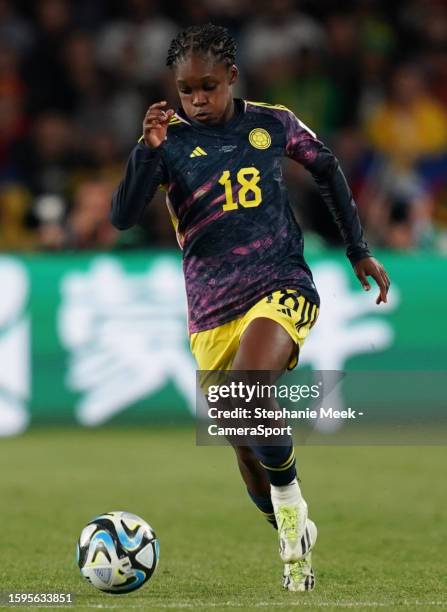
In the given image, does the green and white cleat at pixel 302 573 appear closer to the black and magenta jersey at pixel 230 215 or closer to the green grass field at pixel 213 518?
the green grass field at pixel 213 518

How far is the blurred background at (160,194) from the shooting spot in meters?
11.2

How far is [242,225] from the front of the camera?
18.7 ft

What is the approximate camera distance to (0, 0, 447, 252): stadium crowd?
12984 millimetres

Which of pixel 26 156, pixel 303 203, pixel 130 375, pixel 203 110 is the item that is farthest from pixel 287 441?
pixel 26 156

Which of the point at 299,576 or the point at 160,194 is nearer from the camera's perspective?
the point at 299,576

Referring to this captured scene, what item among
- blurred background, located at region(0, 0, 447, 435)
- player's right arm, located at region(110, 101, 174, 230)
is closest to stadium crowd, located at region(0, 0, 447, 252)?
blurred background, located at region(0, 0, 447, 435)

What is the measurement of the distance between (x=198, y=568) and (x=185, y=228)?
1.52m

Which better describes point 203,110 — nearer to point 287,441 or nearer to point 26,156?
point 287,441

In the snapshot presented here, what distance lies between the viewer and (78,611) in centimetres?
491

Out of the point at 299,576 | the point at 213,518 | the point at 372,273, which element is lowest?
the point at 299,576

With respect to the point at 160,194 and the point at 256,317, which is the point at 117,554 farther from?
the point at 160,194

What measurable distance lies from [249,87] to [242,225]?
28.0 ft

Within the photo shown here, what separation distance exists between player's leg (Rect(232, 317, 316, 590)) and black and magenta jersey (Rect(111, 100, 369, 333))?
0.24m

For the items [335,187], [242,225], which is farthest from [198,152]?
[335,187]
